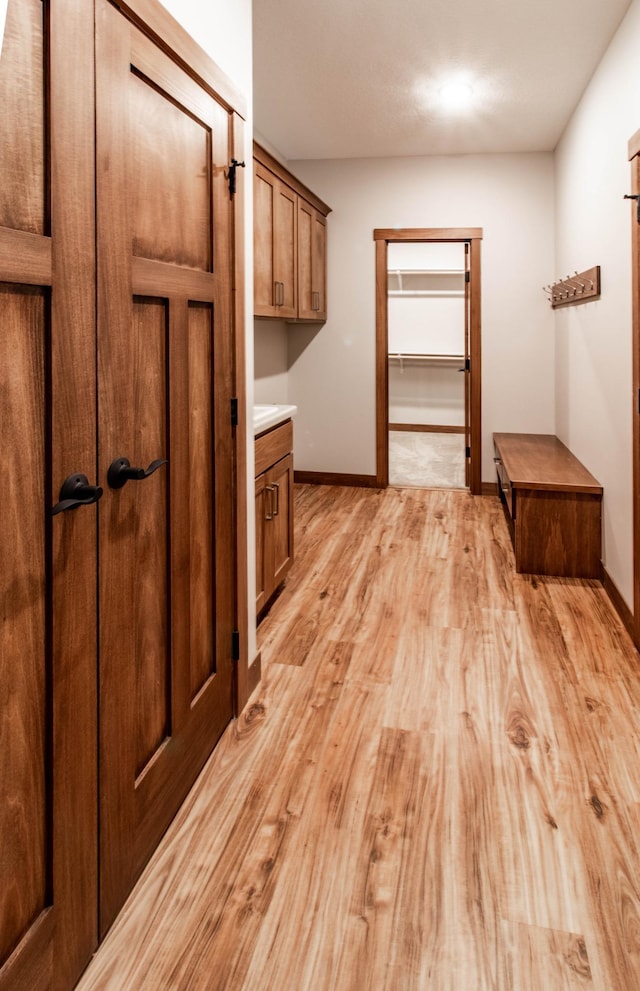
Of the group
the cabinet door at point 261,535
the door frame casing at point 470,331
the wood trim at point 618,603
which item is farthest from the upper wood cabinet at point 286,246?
the wood trim at point 618,603

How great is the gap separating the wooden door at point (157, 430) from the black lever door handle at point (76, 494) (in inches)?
3.8

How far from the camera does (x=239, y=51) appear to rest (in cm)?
209

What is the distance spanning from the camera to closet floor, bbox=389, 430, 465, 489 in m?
6.17

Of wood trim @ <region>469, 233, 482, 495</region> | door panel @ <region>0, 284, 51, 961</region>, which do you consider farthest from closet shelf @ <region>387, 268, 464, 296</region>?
door panel @ <region>0, 284, 51, 961</region>

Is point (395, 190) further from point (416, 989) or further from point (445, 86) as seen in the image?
point (416, 989)

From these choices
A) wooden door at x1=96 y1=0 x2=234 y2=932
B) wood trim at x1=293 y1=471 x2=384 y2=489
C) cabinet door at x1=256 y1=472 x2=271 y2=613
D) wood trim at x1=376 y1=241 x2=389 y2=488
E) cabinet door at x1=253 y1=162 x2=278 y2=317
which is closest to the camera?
wooden door at x1=96 y1=0 x2=234 y2=932

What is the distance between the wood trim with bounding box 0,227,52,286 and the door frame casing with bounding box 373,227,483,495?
15.8 ft

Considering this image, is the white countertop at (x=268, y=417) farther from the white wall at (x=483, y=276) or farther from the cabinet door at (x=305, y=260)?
the white wall at (x=483, y=276)

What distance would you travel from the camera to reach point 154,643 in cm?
159

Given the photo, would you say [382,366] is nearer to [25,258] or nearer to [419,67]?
[419,67]

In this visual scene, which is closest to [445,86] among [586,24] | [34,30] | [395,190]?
[586,24]

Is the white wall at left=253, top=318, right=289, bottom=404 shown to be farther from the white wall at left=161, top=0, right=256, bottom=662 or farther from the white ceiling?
the white wall at left=161, top=0, right=256, bottom=662

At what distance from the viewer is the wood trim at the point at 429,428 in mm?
8492

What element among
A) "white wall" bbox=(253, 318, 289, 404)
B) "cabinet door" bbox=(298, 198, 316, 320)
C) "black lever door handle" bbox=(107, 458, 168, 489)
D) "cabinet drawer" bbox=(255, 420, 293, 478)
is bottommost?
"black lever door handle" bbox=(107, 458, 168, 489)
